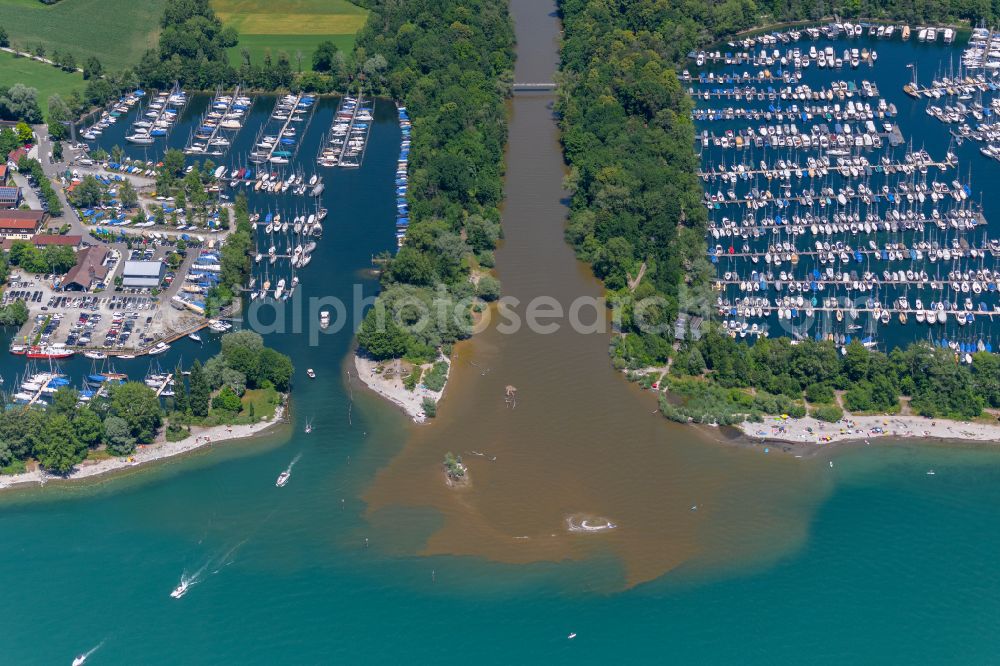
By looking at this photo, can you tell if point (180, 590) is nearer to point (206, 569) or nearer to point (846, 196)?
point (206, 569)

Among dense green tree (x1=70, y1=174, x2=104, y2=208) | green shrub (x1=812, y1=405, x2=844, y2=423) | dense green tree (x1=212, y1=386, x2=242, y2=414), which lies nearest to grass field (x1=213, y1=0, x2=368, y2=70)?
dense green tree (x1=70, y1=174, x2=104, y2=208)

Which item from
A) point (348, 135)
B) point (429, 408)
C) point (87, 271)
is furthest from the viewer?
point (348, 135)

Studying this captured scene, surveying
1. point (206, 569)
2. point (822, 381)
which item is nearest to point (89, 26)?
point (206, 569)

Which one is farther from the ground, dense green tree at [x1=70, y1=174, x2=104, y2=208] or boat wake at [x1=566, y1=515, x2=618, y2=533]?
dense green tree at [x1=70, y1=174, x2=104, y2=208]

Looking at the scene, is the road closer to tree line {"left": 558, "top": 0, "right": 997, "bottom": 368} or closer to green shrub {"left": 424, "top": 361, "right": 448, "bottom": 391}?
green shrub {"left": 424, "top": 361, "right": 448, "bottom": 391}

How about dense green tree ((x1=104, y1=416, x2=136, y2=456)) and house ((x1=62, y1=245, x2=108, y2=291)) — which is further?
house ((x1=62, y1=245, x2=108, y2=291))

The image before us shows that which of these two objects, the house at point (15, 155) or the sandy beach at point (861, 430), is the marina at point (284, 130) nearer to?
the house at point (15, 155)

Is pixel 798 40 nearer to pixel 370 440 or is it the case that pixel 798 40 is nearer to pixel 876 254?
pixel 876 254
